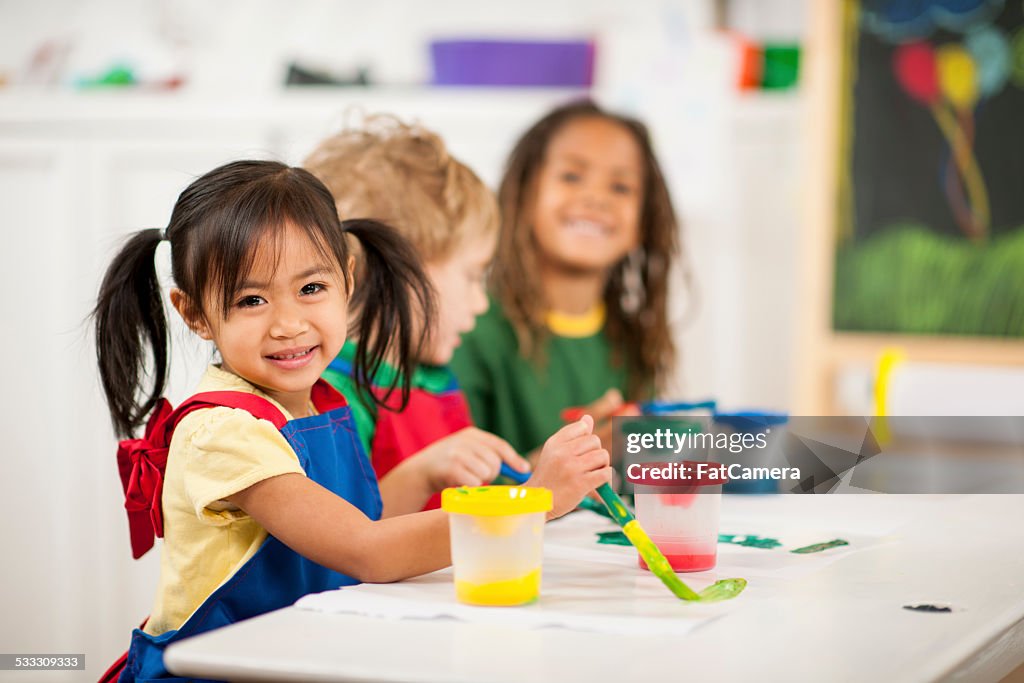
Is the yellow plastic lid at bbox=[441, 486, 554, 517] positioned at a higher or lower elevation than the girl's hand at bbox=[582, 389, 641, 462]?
higher

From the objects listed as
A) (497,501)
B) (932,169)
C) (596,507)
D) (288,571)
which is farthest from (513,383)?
(932,169)

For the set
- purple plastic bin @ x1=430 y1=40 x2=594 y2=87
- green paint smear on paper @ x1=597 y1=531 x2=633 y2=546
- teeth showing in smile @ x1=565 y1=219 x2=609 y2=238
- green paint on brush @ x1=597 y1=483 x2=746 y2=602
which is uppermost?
purple plastic bin @ x1=430 y1=40 x2=594 y2=87

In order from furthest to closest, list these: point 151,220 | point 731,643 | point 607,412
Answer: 1. point 151,220
2. point 607,412
3. point 731,643

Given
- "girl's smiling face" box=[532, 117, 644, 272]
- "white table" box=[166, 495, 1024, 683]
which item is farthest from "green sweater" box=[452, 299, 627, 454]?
"white table" box=[166, 495, 1024, 683]

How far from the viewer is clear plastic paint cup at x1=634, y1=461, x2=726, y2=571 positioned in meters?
1.06

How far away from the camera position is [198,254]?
1.07 metres

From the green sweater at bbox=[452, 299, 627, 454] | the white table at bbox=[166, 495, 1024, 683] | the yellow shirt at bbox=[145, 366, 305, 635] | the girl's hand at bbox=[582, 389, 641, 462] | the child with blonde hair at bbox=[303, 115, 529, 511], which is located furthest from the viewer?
the green sweater at bbox=[452, 299, 627, 454]

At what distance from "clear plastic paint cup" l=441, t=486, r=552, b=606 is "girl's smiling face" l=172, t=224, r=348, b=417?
234mm

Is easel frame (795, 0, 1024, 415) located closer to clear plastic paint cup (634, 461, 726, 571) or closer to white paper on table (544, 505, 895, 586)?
white paper on table (544, 505, 895, 586)

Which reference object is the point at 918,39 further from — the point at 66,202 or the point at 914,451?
the point at 66,202

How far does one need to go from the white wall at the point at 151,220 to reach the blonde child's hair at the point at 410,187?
0.94m

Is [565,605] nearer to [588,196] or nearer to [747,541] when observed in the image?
[747,541]

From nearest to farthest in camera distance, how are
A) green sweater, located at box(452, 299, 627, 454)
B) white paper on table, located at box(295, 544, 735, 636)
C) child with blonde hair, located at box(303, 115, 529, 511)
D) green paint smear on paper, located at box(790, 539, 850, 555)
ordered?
white paper on table, located at box(295, 544, 735, 636), green paint smear on paper, located at box(790, 539, 850, 555), child with blonde hair, located at box(303, 115, 529, 511), green sweater, located at box(452, 299, 627, 454)

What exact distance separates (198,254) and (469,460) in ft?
1.13
